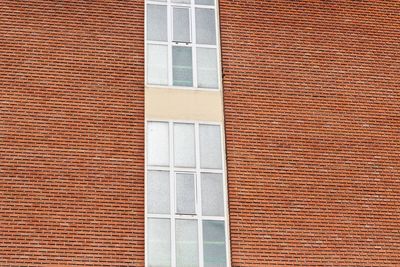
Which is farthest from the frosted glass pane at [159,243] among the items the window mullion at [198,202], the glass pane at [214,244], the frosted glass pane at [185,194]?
the glass pane at [214,244]

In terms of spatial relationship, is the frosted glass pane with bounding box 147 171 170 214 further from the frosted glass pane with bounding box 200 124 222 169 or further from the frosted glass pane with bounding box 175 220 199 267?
the frosted glass pane with bounding box 200 124 222 169

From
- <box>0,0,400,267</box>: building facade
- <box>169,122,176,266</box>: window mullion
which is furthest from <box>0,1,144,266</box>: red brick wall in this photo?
<box>169,122,176,266</box>: window mullion

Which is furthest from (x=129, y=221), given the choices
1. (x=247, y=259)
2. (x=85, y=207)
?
(x=247, y=259)

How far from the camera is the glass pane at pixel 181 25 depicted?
14.1 meters

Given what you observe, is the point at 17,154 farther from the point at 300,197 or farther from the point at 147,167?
the point at 300,197

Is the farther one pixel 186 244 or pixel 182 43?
pixel 182 43

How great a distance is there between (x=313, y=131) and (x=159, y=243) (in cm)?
373

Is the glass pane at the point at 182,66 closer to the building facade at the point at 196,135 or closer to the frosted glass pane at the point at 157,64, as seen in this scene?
the building facade at the point at 196,135

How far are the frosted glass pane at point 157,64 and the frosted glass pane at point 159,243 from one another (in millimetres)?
2826

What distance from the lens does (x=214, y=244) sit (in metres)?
12.4

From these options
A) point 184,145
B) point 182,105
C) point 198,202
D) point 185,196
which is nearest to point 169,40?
point 182,105

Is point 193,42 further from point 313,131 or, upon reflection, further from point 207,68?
point 313,131

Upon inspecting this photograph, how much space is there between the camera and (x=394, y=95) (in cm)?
1438

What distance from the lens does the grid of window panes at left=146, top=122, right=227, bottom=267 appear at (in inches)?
480
